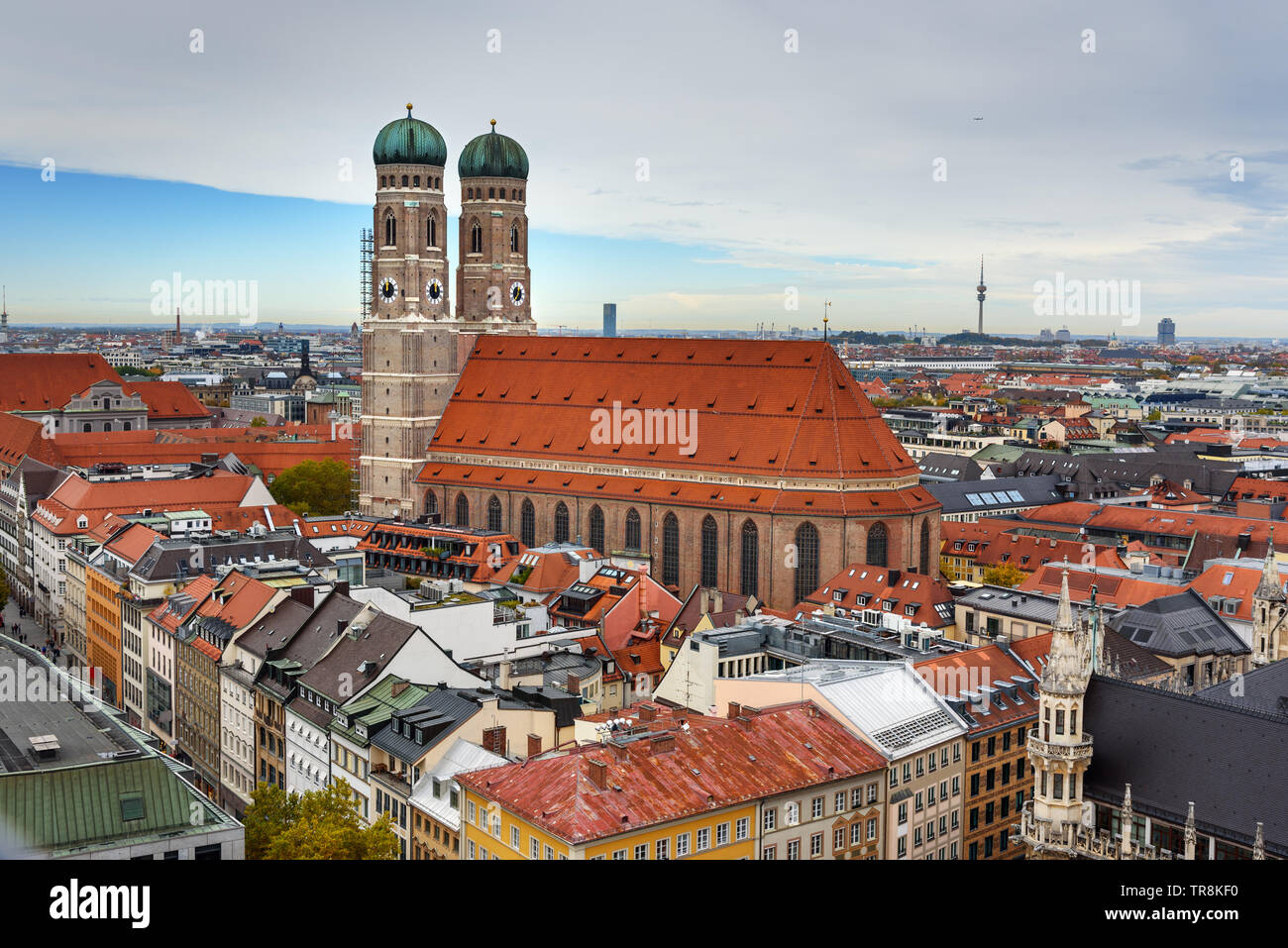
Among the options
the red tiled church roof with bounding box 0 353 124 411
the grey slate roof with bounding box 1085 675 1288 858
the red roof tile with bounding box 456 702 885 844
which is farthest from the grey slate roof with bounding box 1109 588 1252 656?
the red tiled church roof with bounding box 0 353 124 411

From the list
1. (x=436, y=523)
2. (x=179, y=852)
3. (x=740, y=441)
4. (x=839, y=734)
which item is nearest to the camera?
(x=179, y=852)

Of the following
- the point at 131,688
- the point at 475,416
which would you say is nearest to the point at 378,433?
the point at 475,416

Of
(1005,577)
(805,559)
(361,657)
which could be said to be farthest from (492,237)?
(361,657)

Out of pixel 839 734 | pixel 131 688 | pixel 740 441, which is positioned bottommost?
pixel 131 688

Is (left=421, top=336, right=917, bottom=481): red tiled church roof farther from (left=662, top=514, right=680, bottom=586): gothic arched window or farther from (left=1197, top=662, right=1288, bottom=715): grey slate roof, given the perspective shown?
(left=1197, top=662, right=1288, bottom=715): grey slate roof

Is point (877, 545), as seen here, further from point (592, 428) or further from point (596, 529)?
point (592, 428)
